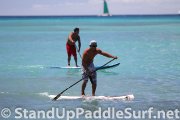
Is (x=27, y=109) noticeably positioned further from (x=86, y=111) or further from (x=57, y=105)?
(x=86, y=111)

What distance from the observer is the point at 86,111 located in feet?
32.4

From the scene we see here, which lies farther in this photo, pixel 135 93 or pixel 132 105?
pixel 135 93

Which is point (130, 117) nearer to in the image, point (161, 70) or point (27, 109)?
point (27, 109)

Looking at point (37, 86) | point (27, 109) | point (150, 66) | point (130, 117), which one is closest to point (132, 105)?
point (130, 117)

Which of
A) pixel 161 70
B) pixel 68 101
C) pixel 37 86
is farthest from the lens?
pixel 161 70

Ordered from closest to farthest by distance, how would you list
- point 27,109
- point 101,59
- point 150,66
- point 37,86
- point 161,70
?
point 27,109 → point 37,86 → point 161,70 → point 150,66 → point 101,59

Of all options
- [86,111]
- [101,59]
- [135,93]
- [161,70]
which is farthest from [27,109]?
[101,59]

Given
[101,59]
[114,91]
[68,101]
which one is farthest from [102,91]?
[101,59]

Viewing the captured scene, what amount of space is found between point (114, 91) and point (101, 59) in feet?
28.1

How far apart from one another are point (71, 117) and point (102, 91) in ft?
9.28

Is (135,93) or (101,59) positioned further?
(101,59)

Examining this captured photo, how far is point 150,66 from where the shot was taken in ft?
57.1

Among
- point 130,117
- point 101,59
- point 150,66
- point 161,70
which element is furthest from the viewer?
point 101,59

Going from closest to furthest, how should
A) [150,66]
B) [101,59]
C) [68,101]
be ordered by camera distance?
[68,101], [150,66], [101,59]
